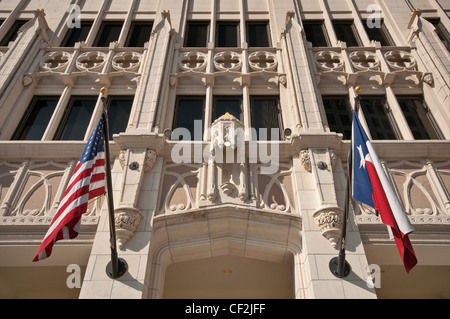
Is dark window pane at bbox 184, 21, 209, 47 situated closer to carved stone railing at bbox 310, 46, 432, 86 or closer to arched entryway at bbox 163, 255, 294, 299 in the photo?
carved stone railing at bbox 310, 46, 432, 86

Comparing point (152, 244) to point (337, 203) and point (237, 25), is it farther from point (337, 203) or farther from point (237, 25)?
point (237, 25)

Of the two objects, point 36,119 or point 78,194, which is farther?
point 36,119

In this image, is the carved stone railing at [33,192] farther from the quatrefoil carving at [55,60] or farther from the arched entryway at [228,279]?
the quatrefoil carving at [55,60]

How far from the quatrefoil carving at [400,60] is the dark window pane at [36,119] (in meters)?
11.3

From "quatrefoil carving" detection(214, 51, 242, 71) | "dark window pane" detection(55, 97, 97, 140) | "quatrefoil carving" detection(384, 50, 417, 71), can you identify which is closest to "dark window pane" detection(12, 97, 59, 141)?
"dark window pane" detection(55, 97, 97, 140)

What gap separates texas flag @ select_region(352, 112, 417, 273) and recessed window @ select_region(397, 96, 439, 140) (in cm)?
500

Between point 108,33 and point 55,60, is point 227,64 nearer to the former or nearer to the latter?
point 108,33

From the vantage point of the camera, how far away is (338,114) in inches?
456

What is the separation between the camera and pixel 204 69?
503 inches

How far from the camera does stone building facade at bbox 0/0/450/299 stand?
838 centimetres

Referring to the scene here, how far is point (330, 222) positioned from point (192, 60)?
7846mm

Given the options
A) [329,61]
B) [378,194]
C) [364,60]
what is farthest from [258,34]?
[378,194]
